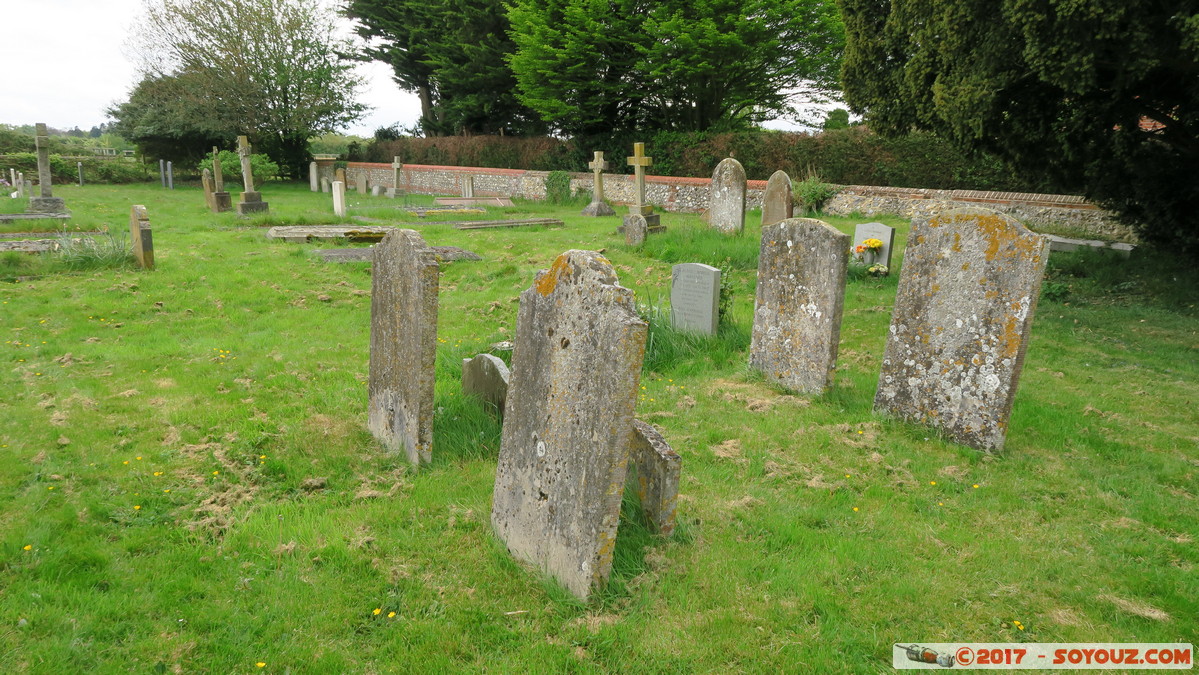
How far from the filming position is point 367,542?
12.9 ft

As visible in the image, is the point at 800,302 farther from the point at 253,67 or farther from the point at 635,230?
the point at 253,67

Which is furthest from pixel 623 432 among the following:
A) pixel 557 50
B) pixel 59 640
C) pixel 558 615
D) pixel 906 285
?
pixel 557 50

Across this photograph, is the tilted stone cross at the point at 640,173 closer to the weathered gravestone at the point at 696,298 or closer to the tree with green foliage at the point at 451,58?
the weathered gravestone at the point at 696,298

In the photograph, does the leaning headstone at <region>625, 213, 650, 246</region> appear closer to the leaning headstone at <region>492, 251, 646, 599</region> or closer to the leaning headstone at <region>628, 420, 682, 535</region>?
the leaning headstone at <region>628, 420, 682, 535</region>

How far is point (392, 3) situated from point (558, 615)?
1589 inches

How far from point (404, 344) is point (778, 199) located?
9704 mm

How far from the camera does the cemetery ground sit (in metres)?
3.21

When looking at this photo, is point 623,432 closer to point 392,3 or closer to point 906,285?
point 906,285

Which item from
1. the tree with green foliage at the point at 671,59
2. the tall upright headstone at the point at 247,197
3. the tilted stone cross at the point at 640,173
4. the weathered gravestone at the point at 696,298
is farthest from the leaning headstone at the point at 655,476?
the tree with green foliage at the point at 671,59

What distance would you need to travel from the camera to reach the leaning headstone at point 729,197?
1426cm

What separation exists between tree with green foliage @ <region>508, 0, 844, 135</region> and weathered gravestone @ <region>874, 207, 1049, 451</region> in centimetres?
1888

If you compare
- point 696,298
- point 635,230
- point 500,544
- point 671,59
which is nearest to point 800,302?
point 696,298

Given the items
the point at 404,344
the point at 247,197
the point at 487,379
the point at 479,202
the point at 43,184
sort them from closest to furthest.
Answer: the point at 404,344, the point at 487,379, the point at 43,184, the point at 247,197, the point at 479,202

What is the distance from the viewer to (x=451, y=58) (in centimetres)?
3419
